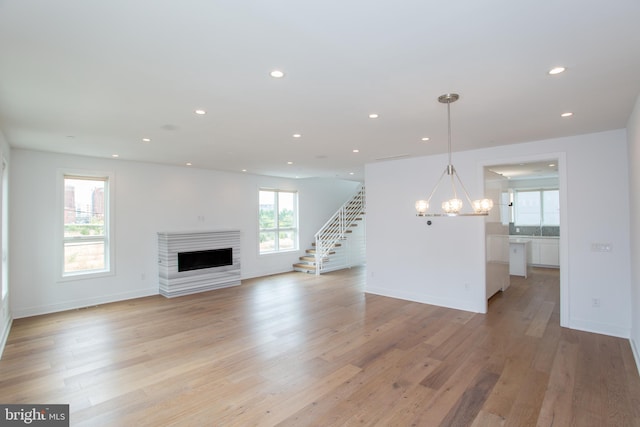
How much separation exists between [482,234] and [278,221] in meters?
5.37

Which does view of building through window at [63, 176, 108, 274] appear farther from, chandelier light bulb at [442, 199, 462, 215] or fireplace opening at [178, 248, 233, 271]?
chandelier light bulb at [442, 199, 462, 215]

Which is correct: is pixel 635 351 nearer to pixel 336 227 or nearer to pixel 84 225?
pixel 336 227

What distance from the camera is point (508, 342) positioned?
13.0 feet

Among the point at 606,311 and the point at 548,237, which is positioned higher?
the point at 548,237

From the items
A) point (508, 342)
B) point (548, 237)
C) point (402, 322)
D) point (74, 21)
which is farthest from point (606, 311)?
point (74, 21)

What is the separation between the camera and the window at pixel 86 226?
5.64 metres

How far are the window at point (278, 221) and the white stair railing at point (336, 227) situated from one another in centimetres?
88

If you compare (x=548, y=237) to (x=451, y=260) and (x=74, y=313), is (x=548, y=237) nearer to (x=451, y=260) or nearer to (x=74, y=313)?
(x=451, y=260)

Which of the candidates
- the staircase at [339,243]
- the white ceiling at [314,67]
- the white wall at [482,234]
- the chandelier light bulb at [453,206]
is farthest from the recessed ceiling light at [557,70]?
the staircase at [339,243]

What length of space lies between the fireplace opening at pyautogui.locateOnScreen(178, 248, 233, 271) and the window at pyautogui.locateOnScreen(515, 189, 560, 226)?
827cm

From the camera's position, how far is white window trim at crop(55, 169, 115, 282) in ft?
17.9

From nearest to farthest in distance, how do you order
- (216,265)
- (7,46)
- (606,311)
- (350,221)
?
(7,46) → (606,311) → (216,265) → (350,221)

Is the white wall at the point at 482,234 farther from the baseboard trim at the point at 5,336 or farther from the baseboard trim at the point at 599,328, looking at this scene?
the baseboard trim at the point at 5,336

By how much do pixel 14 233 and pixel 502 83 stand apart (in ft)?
22.3
